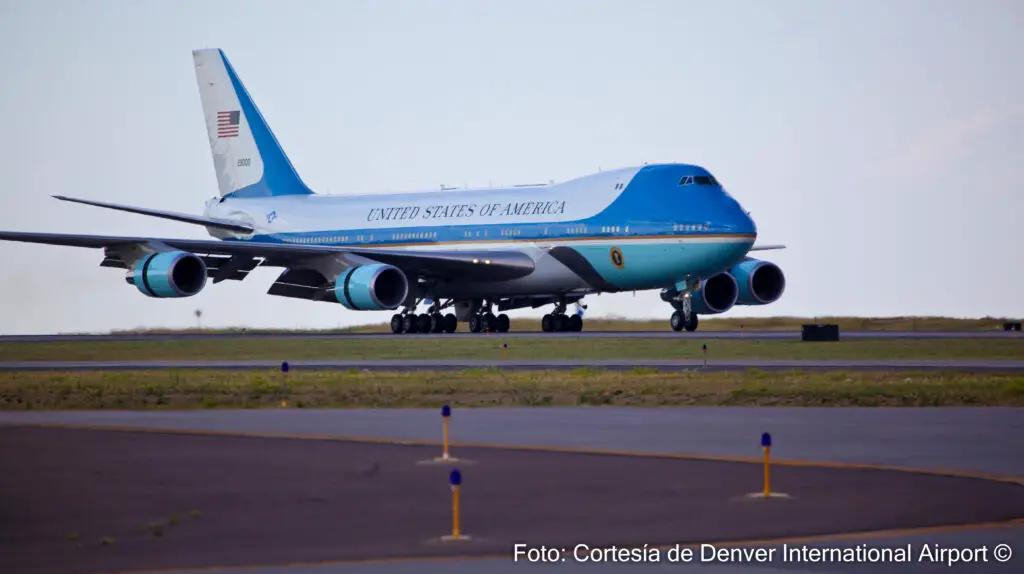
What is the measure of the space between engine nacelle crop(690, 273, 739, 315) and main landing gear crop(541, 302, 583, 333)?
5312 mm

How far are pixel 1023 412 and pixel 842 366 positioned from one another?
35.6 feet

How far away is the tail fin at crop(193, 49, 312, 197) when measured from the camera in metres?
69.6

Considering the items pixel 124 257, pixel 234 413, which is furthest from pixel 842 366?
pixel 124 257

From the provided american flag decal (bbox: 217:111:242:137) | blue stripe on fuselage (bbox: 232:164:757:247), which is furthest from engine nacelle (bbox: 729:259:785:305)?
american flag decal (bbox: 217:111:242:137)

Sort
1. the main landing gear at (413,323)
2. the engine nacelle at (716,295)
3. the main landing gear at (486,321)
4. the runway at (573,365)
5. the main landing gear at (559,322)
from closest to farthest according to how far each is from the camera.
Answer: the runway at (573,365), the engine nacelle at (716,295), the main landing gear at (413,323), the main landing gear at (559,322), the main landing gear at (486,321)

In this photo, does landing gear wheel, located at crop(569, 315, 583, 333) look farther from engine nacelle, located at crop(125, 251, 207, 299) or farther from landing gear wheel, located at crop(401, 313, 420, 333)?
engine nacelle, located at crop(125, 251, 207, 299)

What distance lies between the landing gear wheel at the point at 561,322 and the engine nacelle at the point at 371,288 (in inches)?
278

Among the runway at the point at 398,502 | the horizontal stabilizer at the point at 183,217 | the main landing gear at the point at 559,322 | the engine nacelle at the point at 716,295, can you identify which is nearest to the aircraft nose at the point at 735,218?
the engine nacelle at the point at 716,295

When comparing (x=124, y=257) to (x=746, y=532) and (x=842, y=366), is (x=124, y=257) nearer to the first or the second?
(x=842, y=366)

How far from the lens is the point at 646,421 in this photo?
23.9 meters

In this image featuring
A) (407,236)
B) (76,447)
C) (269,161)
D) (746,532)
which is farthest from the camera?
(269,161)

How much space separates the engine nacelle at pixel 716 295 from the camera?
190ft

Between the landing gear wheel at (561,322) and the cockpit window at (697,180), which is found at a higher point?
the cockpit window at (697,180)

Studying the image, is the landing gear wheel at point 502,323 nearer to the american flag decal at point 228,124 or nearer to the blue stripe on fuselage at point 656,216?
the blue stripe on fuselage at point 656,216
